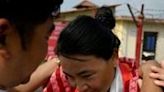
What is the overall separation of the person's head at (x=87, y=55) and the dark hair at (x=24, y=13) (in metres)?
0.81

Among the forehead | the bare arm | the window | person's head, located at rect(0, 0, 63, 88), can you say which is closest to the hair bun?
the bare arm

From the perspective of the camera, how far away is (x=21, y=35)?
1.06 meters

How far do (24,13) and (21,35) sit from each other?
0.04 m

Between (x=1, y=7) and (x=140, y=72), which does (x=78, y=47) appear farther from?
(x=1, y=7)

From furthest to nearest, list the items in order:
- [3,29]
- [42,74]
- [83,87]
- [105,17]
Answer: [105,17]
[42,74]
[83,87]
[3,29]

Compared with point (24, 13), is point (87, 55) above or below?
below

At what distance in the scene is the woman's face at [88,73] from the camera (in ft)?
6.17

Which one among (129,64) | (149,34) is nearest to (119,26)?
(149,34)

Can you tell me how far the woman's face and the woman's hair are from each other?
0.02 metres

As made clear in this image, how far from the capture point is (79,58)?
1909 mm

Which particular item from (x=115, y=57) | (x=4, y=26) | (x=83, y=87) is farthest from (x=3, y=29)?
(x=115, y=57)

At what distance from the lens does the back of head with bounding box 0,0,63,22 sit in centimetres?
104

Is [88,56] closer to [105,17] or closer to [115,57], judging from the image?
[115,57]

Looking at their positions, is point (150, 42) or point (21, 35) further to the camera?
point (150, 42)
